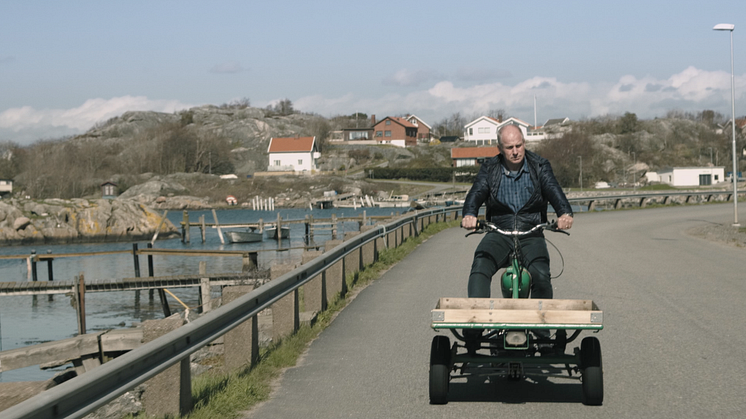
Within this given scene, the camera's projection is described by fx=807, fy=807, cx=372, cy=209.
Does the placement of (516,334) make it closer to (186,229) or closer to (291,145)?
(186,229)

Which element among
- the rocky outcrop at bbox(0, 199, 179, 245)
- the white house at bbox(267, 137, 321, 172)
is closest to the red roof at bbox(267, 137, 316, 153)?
the white house at bbox(267, 137, 321, 172)

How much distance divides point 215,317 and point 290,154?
149 meters

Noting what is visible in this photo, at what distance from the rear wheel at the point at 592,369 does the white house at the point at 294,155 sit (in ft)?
483

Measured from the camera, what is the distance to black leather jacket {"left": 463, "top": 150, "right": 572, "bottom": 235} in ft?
21.3

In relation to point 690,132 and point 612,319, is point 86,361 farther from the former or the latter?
point 690,132

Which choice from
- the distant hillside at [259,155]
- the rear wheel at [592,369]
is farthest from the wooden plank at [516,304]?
the distant hillside at [259,155]

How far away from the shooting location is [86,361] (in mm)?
11398

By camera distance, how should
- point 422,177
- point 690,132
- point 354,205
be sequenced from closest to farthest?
point 354,205 → point 422,177 → point 690,132

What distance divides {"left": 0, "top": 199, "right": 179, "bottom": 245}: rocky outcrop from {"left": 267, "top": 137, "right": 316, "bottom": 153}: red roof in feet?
234

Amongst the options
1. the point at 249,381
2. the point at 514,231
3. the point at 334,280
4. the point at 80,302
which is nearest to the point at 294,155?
the point at 80,302

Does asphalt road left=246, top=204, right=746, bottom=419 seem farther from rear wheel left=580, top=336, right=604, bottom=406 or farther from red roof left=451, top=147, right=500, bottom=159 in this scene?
red roof left=451, top=147, right=500, bottom=159

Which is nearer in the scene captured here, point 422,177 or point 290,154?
point 422,177

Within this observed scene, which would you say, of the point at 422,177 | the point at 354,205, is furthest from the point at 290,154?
the point at 354,205

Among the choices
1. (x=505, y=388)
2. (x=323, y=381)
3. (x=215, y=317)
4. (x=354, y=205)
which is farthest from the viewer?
(x=354, y=205)
